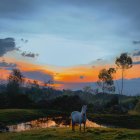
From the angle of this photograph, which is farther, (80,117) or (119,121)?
(119,121)

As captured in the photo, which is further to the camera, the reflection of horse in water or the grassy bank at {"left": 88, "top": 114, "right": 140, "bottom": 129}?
the grassy bank at {"left": 88, "top": 114, "right": 140, "bottom": 129}

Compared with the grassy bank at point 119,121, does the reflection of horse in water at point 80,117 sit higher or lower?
higher

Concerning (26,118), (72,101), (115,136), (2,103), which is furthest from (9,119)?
(72,101)

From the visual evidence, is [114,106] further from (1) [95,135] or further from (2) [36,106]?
(1) [95,135]

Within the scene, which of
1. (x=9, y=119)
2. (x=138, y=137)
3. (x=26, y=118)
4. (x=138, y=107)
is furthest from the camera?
(x=138, y=107)

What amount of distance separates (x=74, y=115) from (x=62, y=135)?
6.02 meters

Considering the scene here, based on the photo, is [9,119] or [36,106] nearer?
[9,119]

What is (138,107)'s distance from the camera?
171500 mm

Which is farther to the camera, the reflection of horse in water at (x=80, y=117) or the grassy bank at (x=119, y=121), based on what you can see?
the grassy bank at (x=119, y=121)

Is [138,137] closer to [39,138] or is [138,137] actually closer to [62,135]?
[62,135]

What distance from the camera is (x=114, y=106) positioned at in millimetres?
180250

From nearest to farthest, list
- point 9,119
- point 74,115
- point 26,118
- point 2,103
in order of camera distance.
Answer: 1. point 74,115
2. point 9,119
3. point 26,118
4. point 2,103

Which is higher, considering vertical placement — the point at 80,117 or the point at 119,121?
the point at 80,117

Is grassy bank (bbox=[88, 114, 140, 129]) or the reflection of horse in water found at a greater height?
the reflection of horse in water
